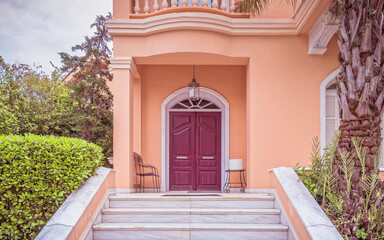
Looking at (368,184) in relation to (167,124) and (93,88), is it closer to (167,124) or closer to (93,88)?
(167,124)

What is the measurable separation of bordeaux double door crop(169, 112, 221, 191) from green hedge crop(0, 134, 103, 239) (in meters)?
5.05

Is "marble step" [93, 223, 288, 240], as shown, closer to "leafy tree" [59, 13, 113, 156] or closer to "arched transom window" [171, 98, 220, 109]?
"leafy tree" [59, 13, 113, 156]

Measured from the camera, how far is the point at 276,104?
6.97 m

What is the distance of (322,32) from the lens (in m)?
6.19

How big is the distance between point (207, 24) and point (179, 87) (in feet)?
8.65

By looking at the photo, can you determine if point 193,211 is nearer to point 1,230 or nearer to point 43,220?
point 43,220

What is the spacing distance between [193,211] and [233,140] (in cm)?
435

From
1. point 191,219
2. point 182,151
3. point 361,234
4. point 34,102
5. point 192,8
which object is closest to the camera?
point 361,234

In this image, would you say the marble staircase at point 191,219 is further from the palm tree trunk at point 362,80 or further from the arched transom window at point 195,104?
the arched transom window at point 195,104

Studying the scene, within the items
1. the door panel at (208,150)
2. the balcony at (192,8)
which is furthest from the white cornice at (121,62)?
the door panel at (208,150)

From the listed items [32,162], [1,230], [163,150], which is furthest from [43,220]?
[163,150]

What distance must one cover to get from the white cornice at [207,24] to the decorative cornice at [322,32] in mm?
326

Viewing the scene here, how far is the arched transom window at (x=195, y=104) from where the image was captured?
927 centimetres

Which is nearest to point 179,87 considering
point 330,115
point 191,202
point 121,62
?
point 121,62
